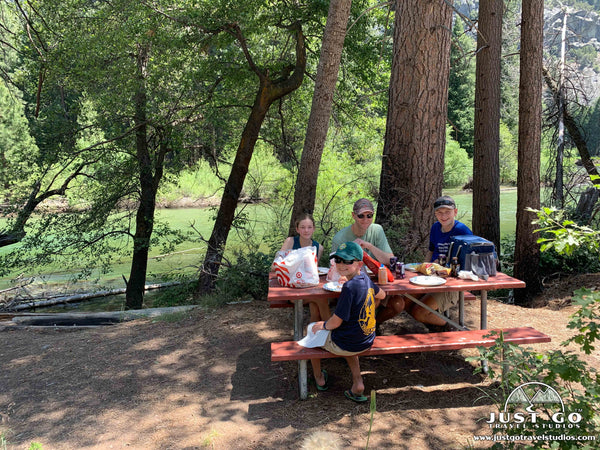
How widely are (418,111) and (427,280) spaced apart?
8.47 feet

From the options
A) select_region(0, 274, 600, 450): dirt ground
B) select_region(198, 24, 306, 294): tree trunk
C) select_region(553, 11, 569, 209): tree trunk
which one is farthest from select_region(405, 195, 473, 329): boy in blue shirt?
select_region(553, 11, 569, 209): tree trunk

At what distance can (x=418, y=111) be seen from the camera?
585 centimetres

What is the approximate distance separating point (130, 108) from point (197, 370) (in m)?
7.75

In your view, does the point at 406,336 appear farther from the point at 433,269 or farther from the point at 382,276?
the point at 433,269

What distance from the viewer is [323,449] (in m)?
3.08

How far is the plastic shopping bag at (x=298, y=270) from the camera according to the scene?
159 inches

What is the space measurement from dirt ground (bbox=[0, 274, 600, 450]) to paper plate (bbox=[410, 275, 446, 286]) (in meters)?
0.77

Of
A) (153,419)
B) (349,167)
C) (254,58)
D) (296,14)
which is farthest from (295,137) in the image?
(153,419)

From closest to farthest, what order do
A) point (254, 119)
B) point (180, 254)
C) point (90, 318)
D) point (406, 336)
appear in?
1. point (406, 336)
2. point (90, 318)
3. point (254, 119)
4. point (180, 254)

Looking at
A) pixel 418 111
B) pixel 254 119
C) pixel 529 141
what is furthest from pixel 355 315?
pixel 254 119

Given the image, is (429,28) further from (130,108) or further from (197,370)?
(130,108)

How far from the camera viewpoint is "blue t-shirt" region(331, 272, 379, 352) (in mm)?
3414

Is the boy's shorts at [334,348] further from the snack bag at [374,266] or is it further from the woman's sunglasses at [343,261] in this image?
the snack bag at [374,266]

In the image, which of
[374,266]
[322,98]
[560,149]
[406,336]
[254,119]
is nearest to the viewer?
[406,336]
